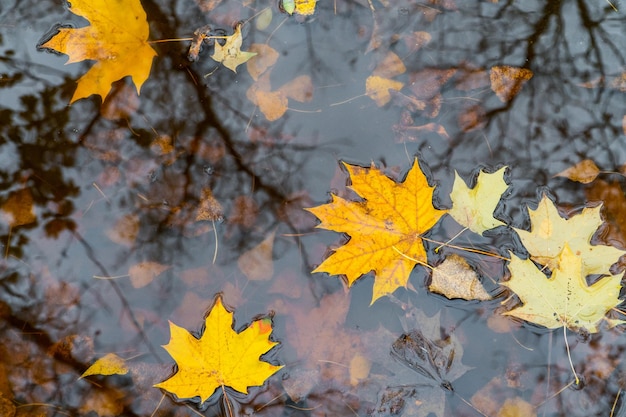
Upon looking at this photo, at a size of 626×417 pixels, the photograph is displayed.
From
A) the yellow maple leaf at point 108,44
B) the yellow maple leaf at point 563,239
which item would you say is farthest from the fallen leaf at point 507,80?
the yellow maple leaf at point 108,44

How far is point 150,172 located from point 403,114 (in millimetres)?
1087

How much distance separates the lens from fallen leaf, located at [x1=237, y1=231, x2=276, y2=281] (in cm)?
204

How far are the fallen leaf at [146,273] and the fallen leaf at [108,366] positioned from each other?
1.00ft

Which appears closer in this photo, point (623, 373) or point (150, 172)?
point (623, 373)

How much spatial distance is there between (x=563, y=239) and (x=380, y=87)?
943mm

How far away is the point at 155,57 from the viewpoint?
2146 millimetres

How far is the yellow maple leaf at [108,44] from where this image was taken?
6.83ft

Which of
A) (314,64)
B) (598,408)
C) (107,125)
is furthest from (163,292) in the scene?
(598,408)

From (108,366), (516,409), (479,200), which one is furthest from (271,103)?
(516,409)

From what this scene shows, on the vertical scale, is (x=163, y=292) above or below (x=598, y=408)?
above

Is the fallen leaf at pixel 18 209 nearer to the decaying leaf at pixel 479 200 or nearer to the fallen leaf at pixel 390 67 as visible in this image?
the fallen leaf at pixel 390 67

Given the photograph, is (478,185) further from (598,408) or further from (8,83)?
(8,83)

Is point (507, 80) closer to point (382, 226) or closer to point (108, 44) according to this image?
point (382, 226)

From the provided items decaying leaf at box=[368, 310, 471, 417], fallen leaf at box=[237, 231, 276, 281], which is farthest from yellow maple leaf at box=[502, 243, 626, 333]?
fallen leaf at box=[237, 231, 276, 281]
